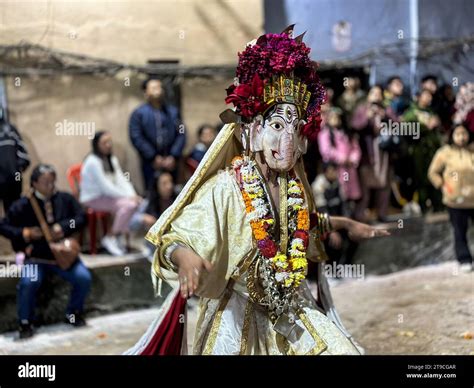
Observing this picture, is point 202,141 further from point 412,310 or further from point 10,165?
point 412,310

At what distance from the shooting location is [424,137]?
18.5 ft

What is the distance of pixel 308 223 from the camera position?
3.27 m

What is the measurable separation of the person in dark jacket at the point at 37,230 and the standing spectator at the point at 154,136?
0.60 metres

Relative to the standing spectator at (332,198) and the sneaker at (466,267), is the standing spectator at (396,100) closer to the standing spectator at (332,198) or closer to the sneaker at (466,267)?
the standing spectator at (332,198)

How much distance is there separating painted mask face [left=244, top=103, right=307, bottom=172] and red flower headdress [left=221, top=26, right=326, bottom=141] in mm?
33

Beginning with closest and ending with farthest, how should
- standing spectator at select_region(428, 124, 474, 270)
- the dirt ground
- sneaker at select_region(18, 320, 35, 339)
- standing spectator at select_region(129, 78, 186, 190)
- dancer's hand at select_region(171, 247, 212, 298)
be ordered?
dancer's hand at select_region(171, 247, 212, 298) → the dirt ground → sneaker at select_region(18, 320, 35, 339) → standing spectator at select_region(129, 78, 186, 190) → standing spectator at select_region(428, 124, 474, 270)

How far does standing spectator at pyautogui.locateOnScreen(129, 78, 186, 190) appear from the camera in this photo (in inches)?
203

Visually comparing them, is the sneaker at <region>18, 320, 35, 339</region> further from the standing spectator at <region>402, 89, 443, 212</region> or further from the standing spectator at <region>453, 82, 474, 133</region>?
the standing spectator at <region>453, 82, 474, 133</region>

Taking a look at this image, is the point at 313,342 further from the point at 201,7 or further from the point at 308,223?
the point at 201,7

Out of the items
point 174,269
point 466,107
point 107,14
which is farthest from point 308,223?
point 466,107

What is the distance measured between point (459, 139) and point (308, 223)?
2.51 m

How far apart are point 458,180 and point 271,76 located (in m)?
2.66

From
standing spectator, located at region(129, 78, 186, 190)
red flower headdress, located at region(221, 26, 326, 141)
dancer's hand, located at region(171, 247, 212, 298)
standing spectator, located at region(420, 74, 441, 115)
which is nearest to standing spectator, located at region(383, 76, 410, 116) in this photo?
standing spectator, located at region(420, 74, 441, 115)

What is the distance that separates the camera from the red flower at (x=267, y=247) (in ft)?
10.3
